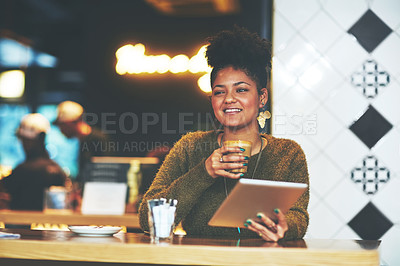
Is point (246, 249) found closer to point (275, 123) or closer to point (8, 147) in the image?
point (275, 123)

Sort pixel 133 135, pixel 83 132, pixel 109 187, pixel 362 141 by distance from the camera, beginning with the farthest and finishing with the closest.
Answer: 1. pixel 133 135
2. pixel 83 132
3. pixel 109 187
4. pixel 362 141

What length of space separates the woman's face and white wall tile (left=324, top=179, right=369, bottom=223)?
83 centimetres

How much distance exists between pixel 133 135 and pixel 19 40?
1.90 metres

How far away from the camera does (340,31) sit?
266 centimetres

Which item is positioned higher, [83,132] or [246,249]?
[83,132]

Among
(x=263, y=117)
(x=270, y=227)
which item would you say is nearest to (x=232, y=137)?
(x=263, y=117)

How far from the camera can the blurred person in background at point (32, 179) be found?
3766mm

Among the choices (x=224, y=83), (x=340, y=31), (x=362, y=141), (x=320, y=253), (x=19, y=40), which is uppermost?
(x=19, y=40)

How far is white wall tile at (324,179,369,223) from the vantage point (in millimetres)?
2578

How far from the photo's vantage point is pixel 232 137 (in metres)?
2.16

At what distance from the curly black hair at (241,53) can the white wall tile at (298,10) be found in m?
0.67

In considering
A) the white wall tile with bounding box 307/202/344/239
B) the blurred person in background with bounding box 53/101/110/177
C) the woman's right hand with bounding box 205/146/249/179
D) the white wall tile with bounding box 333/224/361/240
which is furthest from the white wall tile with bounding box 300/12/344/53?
the blurred person in background with bounding box 53/101/110/177

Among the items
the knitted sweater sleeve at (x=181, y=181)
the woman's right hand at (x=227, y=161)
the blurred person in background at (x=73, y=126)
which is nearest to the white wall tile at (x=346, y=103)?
the knitted sweater sleeve at (x=181, y=181)

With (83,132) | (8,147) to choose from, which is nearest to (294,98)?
(83,132)
